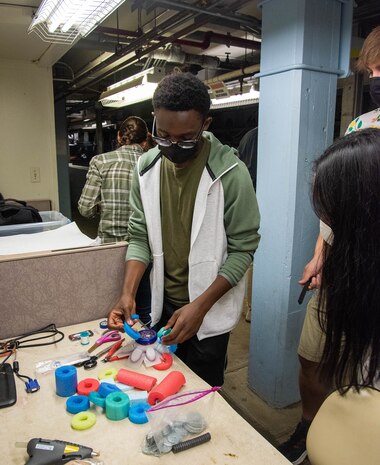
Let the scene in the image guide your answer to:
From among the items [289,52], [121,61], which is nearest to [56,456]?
[289,52]

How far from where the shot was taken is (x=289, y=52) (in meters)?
1.78

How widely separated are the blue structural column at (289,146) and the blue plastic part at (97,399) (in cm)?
126

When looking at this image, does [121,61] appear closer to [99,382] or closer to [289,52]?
[289,52]

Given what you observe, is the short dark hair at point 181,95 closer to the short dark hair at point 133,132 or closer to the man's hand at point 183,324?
the man's hand at point 183,324

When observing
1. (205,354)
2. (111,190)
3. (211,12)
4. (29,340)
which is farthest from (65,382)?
(211,12)

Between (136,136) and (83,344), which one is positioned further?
(136,136)

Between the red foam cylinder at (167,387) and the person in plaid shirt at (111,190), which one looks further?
the person in plaid shirt at (111,190)

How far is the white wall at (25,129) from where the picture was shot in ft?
10.8

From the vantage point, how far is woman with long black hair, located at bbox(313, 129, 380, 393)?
70 cm

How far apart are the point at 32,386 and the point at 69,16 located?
1.88 meters

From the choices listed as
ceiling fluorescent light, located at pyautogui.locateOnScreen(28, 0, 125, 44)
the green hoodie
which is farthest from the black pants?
ceiling fluorescent light, located at pyautogui.locateOnScreen(28, 0, 125, 44)

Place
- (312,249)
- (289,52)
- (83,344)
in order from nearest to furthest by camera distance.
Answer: (83,344), (289,52), (312,249)

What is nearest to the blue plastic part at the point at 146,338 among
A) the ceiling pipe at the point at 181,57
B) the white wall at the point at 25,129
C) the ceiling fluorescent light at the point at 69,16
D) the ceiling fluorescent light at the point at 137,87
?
the ceiling fluorescent light at the point at 69,16

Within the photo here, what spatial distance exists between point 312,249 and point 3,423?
159 cm
